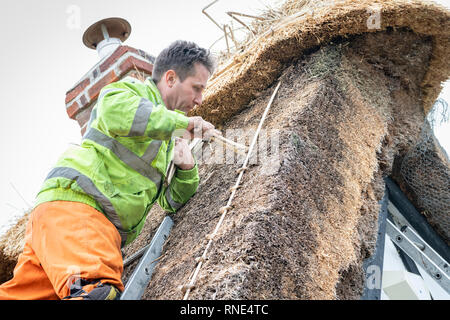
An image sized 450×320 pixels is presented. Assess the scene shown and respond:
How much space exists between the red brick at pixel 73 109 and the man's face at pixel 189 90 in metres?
1.40

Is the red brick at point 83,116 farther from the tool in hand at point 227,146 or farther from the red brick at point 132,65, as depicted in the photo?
the tool in hand at point 227,146

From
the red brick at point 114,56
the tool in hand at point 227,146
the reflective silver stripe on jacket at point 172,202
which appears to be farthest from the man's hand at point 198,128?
the red brick at point 114,56

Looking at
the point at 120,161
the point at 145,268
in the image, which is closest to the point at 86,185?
the point at 120,161

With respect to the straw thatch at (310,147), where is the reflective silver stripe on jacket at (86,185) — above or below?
above

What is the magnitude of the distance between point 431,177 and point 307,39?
115 centimetres

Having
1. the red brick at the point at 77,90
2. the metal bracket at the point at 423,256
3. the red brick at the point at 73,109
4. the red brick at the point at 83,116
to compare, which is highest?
the red brick at the point at 77,90

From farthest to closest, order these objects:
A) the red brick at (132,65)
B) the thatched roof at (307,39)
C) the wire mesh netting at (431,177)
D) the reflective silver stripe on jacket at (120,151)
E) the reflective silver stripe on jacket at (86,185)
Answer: the red brick at (132,65) < the wire mesh netting at (431,177) < the thatched roof at (307,39) < the reflective silver stripe on jacket at (120,151) < the reflective silver stripe on jacket at (86,185)

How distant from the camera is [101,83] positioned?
2.73 meters

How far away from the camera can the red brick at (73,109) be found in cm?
282

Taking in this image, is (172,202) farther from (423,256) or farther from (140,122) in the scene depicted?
(423,256)

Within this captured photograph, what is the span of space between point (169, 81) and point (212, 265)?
89cm
